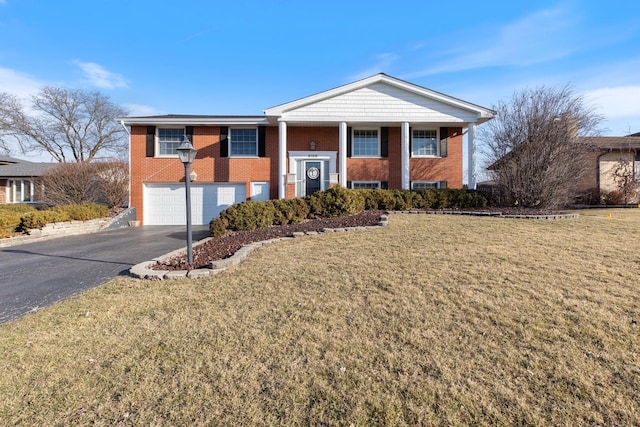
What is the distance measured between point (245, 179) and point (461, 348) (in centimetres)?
1305

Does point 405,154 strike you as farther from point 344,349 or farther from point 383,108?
point 344,349

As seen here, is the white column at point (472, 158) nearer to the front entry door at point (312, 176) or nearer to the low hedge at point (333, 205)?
the low hedge at point (333, 205)

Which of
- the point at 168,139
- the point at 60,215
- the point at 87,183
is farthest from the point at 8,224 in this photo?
the point at 168,139

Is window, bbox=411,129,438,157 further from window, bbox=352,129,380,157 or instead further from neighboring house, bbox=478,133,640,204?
neighboring house, bbox=478,133,640,204

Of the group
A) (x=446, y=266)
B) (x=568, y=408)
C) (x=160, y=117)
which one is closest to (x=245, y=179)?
(x=160, y=117)

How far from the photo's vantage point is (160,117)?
1431 cm

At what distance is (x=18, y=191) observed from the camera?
21.5 m

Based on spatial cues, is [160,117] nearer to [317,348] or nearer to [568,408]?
[317,348]

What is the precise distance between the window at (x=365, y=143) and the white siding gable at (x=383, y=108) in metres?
1.31

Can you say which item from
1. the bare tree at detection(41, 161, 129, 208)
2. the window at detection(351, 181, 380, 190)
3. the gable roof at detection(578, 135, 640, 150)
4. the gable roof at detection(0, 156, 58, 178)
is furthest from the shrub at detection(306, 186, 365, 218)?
the gable roof at detection(0, 156, 58, 178)

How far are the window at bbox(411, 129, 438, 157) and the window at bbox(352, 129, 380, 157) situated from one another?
1830 mm

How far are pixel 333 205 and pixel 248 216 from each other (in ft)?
9.59

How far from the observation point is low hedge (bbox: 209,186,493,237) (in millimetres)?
8695

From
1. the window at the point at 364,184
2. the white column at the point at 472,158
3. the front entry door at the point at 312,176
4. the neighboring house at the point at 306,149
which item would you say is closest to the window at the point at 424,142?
the neighboring house at the point at 306,149
